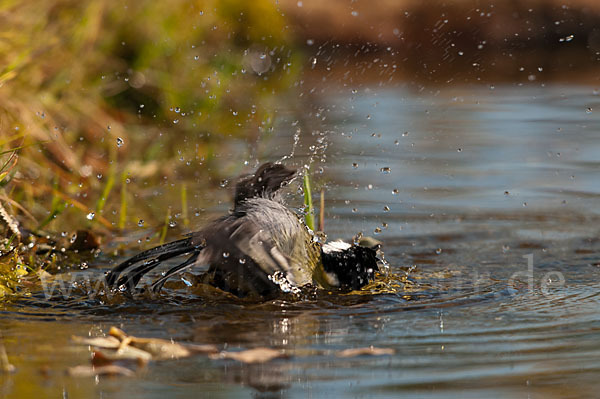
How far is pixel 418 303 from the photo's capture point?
3.55 m

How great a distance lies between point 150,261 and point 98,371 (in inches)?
38.6

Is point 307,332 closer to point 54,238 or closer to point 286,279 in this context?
point 286,279

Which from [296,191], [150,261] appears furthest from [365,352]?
[296,191]

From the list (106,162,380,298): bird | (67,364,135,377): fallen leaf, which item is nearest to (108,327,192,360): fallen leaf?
(67,364,135,377): fallen leaf

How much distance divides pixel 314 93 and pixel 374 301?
237 inches

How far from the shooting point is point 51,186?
203 inches

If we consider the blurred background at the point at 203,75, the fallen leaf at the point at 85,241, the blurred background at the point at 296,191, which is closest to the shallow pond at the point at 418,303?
the blurred background at the point at 296,191

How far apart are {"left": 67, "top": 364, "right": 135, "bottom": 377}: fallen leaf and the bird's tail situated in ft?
2.42

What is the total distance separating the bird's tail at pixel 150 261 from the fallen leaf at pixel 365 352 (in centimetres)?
78

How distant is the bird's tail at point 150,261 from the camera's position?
343 centimetres

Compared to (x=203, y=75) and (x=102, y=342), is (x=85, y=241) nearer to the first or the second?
(x=102, y=342)

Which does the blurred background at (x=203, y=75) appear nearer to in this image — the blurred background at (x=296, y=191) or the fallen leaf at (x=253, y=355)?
the blurred background at (x=296, y=191)

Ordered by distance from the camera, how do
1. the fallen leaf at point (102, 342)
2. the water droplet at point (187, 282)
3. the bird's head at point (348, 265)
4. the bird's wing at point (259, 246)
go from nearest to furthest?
the fallen leaf at point (102, 342) → the bird's wing at point (259, 246) → the bird's head at point (348, 265) → the water droplet at point (187, 282)

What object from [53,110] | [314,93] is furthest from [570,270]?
[314,93]
